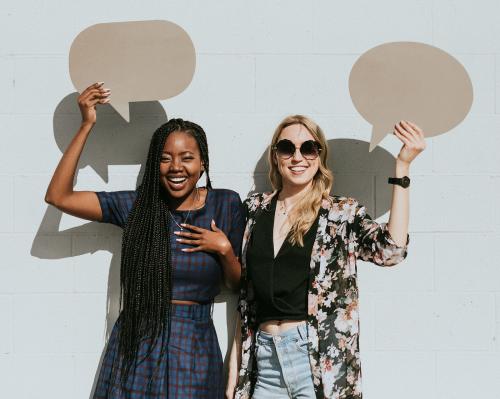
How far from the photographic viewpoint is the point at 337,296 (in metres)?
2.39

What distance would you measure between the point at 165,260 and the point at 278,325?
0.53 m

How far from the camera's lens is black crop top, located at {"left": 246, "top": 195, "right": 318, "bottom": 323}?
7.70 ft

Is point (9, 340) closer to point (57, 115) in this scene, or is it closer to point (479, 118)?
point (57, 115)

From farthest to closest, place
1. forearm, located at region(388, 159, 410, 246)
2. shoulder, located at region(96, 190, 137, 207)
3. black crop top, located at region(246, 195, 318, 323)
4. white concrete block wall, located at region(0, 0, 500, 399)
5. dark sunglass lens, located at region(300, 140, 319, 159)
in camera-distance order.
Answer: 1. white concrete block wall, located at region(0, 0, 500, 399)
2. shoulder, located at region(96, 190, 137, 207)
3. dark sunglass lens, located at region(300, 140, 319, 159)
4. black crop top, located at region(246, 195, 318, 323)
5. forearm, located at region(388, 159, 410, 246)

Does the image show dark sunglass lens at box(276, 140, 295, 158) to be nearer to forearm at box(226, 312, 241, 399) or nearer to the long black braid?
the long black braid

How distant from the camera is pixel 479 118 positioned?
2.79 metres

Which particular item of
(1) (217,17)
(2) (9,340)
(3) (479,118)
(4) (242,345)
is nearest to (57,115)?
(1) (217,17)

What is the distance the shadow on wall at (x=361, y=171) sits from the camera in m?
2.80

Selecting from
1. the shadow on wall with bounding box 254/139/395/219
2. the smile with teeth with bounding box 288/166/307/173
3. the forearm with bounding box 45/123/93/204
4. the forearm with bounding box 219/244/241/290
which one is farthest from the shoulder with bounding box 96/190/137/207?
the smile with teeth with bounding box 288/166/307/173

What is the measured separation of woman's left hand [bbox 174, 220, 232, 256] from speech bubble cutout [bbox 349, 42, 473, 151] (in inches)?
29.5

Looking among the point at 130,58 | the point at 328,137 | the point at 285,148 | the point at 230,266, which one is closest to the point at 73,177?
the point at 130,58

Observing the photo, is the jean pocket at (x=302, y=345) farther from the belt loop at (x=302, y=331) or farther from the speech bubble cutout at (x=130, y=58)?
the speech bubble cutout at (x=130, y=58)

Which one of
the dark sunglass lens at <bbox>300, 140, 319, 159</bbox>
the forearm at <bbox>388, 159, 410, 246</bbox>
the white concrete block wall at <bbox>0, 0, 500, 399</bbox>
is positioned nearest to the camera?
the forearm at <bbox>388, 159, 410, 246</bbox>

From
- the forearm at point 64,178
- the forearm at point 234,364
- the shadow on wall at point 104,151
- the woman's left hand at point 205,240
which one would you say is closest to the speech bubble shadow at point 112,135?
the shadow on wall at point 104,151
